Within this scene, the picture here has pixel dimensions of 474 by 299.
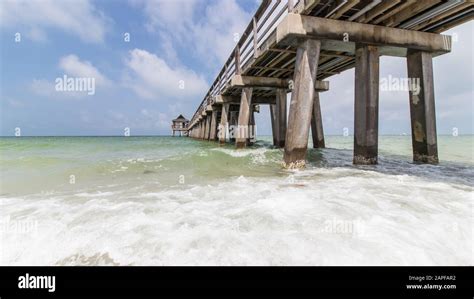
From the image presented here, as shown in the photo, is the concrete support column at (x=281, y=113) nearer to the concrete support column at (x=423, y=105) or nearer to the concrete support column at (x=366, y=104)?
the concrete support column at (x=366, y=104)

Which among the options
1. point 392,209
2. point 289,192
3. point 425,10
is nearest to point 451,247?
point 392,209

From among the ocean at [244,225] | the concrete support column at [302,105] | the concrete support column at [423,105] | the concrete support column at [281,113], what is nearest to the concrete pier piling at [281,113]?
the concrete support column at [281,113]

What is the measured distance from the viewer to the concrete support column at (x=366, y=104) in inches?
269

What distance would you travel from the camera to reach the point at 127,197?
3746 millimetres

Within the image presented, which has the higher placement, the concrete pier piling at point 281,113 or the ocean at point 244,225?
the concrete pier piling at point 281,113

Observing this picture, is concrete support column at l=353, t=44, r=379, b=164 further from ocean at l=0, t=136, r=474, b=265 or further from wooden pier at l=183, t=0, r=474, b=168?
ocean at l=0, t=136, r=474, b=265

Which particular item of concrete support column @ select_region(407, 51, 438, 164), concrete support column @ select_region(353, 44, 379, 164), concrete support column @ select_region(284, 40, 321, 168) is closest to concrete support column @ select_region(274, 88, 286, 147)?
concrete support column @ select_region(353, 44, 379, 164)

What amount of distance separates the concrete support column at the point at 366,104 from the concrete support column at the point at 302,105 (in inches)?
57.3

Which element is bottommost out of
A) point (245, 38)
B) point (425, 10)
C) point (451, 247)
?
point (451, 247)

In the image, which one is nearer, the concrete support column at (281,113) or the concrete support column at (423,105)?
the concrete support column at (423,105)
